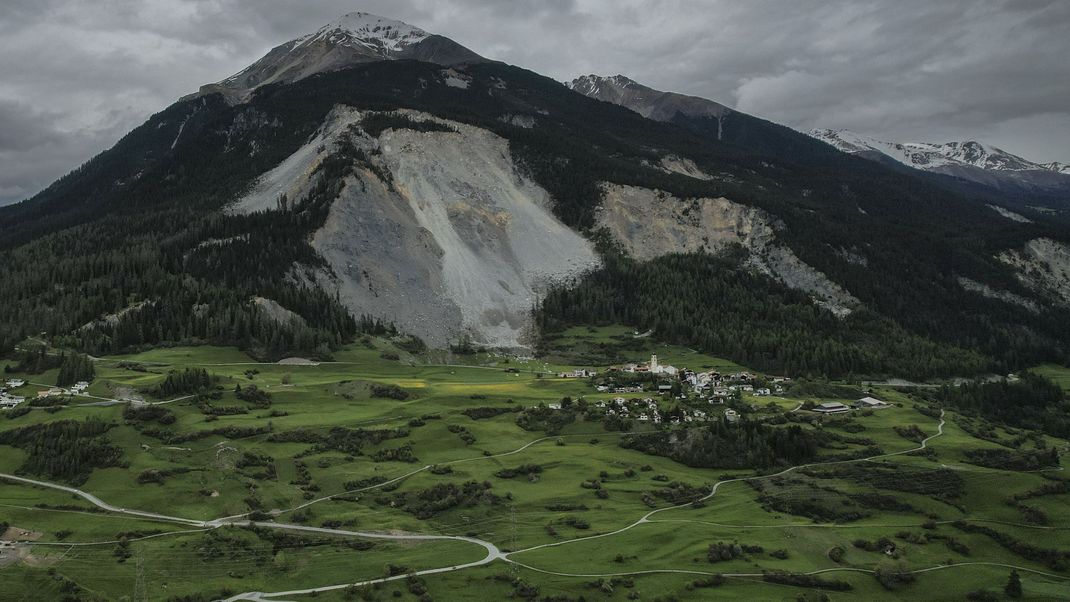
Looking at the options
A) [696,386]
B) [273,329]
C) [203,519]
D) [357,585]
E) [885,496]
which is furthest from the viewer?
[273,329]

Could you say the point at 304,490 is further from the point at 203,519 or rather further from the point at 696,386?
the point at 696,386

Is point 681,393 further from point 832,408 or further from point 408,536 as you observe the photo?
point 408,536

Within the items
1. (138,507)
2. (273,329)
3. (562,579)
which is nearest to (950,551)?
(562,579)

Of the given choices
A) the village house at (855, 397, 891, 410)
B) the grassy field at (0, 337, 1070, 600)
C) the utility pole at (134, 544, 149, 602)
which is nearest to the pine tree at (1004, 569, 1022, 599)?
the grassy field at (0, 337, 1070, 600)

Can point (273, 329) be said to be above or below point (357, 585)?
above

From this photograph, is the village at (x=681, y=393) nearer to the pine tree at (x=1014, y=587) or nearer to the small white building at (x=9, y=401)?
the pine tree at (x=1014, y=587)

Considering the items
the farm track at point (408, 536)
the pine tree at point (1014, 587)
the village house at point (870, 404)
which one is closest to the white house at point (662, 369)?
the village house at point (870, 404)
